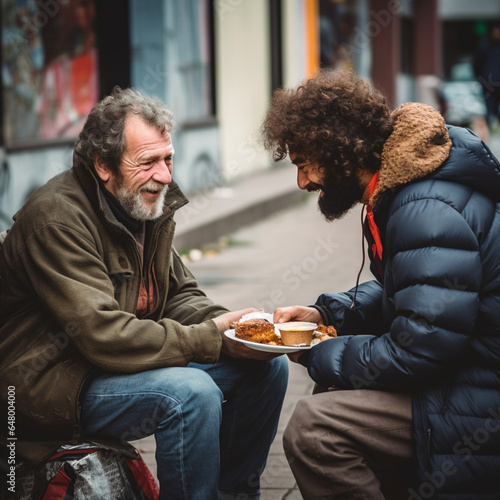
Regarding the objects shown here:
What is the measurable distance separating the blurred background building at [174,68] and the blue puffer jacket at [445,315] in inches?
38.0

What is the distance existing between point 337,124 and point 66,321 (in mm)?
1071

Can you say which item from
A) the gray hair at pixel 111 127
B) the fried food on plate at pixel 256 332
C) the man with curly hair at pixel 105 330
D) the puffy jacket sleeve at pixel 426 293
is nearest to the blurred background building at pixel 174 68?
the gray hair at pixel 111 127

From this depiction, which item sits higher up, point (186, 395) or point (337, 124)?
point (337, 124)

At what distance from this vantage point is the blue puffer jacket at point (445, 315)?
2709mm

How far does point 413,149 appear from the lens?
2.85 metres

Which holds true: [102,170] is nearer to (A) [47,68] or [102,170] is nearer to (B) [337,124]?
(B) [337,124]

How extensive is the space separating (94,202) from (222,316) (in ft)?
2.03

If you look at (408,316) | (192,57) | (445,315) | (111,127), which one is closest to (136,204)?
(111,127)

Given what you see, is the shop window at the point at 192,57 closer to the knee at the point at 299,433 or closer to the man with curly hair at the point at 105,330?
the man with curly hair at the point at 105,330

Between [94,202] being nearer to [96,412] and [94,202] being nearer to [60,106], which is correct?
[96,412]

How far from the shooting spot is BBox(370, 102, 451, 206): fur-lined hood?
282 cm

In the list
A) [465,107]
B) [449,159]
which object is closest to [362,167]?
[449,159]

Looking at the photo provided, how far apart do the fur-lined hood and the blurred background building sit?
2.67 feet

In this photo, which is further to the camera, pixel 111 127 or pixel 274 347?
pixel 111 127
